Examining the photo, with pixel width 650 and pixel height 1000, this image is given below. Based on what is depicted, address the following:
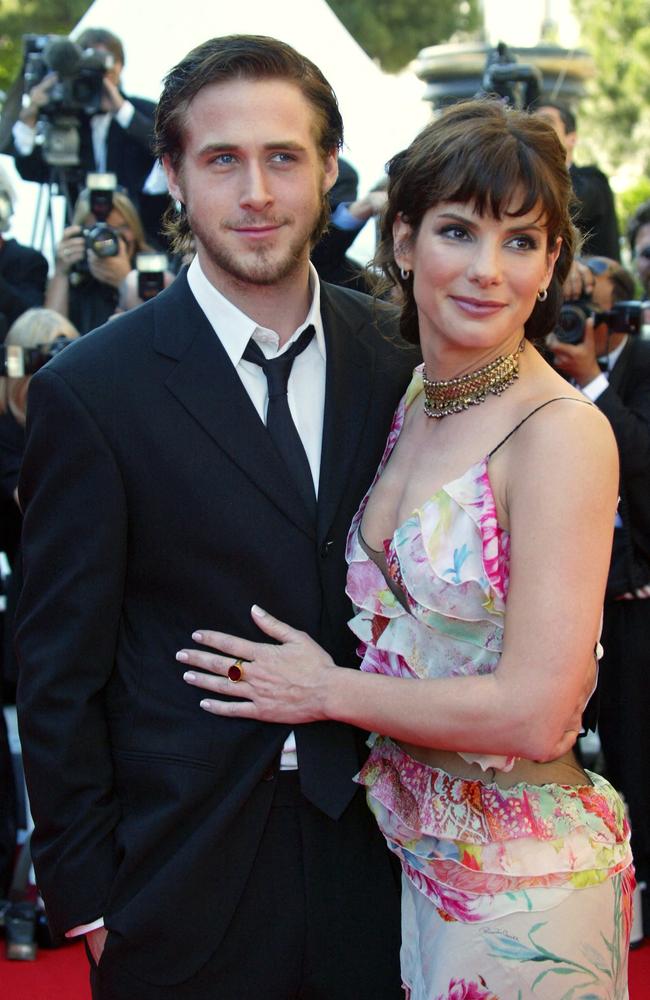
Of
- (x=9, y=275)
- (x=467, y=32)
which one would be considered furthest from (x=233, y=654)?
(x=467, y=32)

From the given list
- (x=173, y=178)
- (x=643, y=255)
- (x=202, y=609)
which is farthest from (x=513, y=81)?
(x=202, y=609)

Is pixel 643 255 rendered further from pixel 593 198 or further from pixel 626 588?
pixel 626 588

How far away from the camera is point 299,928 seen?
2111 mm

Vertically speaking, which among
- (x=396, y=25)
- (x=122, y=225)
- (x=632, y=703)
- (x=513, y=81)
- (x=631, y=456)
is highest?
(x=396, y=25)

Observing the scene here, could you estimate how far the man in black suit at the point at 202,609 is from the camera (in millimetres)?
2047

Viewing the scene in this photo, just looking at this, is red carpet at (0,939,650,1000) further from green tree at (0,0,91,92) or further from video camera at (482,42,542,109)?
green tree at (0,0,91,92)

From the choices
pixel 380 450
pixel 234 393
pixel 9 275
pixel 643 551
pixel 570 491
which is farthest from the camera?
pixel 9 275

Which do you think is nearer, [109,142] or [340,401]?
[340,401]

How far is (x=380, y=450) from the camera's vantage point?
2238mm

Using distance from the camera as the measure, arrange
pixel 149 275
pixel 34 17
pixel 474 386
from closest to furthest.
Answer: pixel 474 386, pixel 149 275, pixel 34 17

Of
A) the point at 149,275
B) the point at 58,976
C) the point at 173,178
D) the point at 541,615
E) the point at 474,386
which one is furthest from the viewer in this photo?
the point at 149,275

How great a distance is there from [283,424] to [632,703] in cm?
198

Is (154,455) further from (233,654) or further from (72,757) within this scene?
(72,757)

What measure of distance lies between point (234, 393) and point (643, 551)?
1.86 meters
